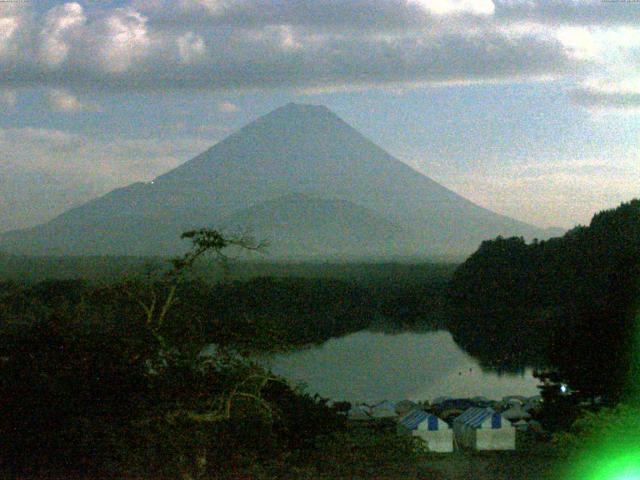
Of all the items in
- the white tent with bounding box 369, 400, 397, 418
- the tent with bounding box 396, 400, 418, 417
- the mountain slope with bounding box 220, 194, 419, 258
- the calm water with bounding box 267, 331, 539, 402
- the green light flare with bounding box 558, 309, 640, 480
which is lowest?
the calm water with bounding box 267, 331, 539, 402

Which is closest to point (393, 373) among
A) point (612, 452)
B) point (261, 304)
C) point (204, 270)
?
point (261, 304)

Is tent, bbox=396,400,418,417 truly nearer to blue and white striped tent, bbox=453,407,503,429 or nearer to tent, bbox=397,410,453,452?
blue and white striped tent, bbox=453,407,503,429

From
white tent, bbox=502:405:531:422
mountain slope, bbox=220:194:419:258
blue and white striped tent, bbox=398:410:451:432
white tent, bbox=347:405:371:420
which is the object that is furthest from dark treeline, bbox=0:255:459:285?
mountain slope, bbox=220:194:419:258

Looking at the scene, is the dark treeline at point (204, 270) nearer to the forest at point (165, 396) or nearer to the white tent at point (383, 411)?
the forest at point (165, 396)

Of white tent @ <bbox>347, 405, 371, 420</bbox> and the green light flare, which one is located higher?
the green light flare

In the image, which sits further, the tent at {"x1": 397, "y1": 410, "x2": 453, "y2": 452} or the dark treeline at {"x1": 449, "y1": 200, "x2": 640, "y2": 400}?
the dark treeline at {"x1": 449, "y1": 200, "x2": 640, "y2": 400}

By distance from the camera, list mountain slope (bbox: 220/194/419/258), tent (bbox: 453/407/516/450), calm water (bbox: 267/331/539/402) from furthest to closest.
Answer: mountain slope (bbox: 220/194/419/258)
calm water (bbox: 267/331/539/402)
tent (bbox: 453/407/516/450)

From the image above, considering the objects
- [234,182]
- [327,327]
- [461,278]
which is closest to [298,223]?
[234,182]
